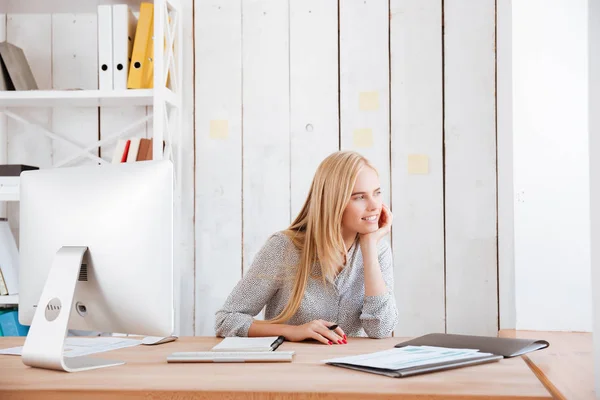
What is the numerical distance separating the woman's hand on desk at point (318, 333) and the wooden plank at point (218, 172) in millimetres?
1058

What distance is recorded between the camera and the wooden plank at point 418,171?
8.69ft

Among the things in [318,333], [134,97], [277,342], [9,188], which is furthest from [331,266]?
[9,188]

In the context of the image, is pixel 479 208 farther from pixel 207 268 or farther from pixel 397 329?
pixel 207 268

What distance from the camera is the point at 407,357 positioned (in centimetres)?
133

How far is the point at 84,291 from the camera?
4.58 feet

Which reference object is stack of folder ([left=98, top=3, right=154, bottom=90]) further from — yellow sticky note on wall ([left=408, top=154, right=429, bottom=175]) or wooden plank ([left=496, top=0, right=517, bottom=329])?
wooden plank ([left=496, top=0, right=517, bottom=329])

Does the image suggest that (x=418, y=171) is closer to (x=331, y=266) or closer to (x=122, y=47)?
(x=331, y=266)

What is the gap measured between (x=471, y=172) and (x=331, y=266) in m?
0.92

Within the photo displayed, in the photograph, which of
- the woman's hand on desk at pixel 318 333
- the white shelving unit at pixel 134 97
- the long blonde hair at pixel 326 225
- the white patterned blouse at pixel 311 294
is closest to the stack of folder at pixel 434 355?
the woman's hand on desk at pixel 318 333

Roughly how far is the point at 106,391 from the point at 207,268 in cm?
161

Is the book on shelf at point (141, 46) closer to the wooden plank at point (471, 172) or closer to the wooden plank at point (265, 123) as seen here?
the wooden plank at point (265, 123)

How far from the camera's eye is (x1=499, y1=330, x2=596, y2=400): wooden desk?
4.17 feet

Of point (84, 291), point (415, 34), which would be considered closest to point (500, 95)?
point (415, 34)

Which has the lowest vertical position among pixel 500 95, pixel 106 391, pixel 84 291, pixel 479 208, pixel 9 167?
pixel 106 391
